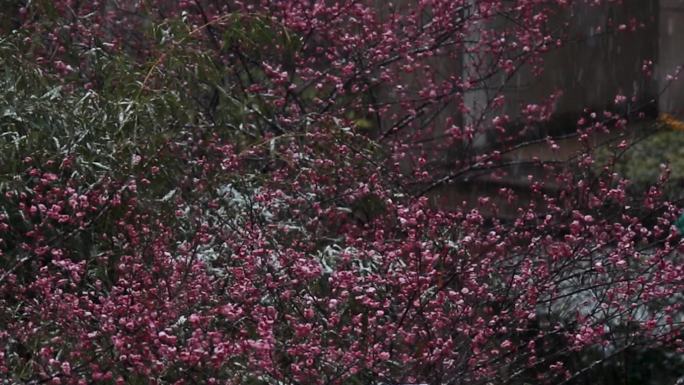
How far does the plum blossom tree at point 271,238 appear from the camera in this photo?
4.75m

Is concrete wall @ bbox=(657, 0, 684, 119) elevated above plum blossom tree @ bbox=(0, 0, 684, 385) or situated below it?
above

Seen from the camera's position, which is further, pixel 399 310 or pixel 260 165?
pixel 260 165

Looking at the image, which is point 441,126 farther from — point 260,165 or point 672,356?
point 672,356

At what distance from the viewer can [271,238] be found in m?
5.55

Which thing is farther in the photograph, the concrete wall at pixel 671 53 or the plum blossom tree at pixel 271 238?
the concrete wall at pixel 671 53

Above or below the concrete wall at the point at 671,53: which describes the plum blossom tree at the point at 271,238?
below

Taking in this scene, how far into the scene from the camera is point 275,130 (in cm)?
750

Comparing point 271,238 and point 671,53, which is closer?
point 271,238

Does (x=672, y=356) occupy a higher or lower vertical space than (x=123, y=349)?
higher

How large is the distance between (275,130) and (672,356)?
2.64 metres

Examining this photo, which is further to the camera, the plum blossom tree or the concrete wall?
the concrete wall

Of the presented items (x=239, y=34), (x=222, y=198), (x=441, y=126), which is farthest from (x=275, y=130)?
(x=441, y=126)

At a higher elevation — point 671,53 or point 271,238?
point 671,53

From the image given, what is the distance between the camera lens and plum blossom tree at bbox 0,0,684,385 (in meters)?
4.75
